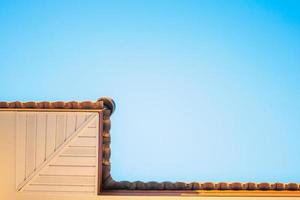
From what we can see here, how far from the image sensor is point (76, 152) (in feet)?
13.3

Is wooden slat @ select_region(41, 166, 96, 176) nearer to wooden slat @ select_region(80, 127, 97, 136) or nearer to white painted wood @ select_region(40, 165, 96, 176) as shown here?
white painted wood @ select_region(40, 165, 96, 176)

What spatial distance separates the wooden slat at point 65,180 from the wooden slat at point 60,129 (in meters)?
0.35

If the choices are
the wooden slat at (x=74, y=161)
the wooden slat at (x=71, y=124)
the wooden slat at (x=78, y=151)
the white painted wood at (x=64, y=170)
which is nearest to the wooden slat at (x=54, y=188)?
the white painted wood at (x=64, y=170)

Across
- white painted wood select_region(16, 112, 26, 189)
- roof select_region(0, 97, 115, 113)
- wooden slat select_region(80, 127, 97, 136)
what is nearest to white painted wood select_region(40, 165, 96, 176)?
white painted wood select_region(16, 112, 26, 189)

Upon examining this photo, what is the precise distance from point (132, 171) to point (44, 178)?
3.26ft

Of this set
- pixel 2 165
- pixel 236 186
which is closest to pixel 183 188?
pixel 236 186

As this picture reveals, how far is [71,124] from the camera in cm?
407

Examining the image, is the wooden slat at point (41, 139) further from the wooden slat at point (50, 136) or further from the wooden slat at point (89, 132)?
the wooden slat at point (89, 132)

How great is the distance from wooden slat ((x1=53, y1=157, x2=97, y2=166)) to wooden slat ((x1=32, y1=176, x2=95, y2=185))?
0.15 m

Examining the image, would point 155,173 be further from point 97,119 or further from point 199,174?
point 97,119

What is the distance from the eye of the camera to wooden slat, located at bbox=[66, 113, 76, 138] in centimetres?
407

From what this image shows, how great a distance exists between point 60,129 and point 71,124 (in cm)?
13

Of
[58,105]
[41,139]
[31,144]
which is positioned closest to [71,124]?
[58,105]

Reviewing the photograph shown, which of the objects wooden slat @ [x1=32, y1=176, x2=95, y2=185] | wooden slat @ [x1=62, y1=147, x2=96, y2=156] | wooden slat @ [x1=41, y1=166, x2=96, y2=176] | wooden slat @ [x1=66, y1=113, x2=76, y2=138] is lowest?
wooden slat @ [x1=32, y1=176, x2=95, y2=185]
